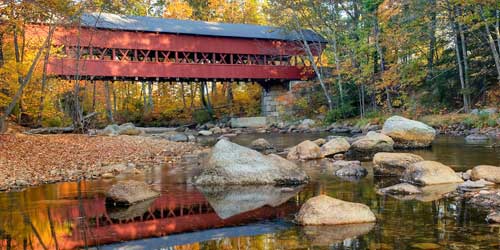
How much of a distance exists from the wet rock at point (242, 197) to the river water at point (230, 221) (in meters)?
0.01

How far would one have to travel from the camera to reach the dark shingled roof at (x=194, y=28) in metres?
25.3

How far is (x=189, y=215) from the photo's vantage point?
5.83 metres

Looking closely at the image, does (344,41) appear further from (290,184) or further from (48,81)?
(290,184)

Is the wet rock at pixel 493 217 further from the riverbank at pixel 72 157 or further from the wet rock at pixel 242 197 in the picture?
the riverbank at pixel 72 157

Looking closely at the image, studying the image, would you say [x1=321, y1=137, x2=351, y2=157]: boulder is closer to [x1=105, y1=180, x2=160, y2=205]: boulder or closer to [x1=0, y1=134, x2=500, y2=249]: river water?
[x1=0, y1=134, x2=500, y2=249]: river water

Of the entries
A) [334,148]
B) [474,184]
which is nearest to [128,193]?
[474,184]

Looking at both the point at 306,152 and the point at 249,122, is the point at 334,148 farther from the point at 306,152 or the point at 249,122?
the point at 249,122

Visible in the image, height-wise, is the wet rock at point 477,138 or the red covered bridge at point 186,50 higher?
the red covered bridge at point 186,50

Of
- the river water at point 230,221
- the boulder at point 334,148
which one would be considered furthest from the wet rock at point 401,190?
the boulder at point 334,148

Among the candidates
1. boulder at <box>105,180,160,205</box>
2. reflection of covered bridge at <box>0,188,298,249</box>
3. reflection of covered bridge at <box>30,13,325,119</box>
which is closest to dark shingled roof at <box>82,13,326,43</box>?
reflection of covered bridge at <box>30,13,325,119</box>

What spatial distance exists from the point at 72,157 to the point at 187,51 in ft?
56.1

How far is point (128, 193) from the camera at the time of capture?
6.68 metres

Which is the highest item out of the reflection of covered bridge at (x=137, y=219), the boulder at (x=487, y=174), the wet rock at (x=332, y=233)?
the boulder at (x=487, y=174)

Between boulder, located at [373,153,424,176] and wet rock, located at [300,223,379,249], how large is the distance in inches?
145
